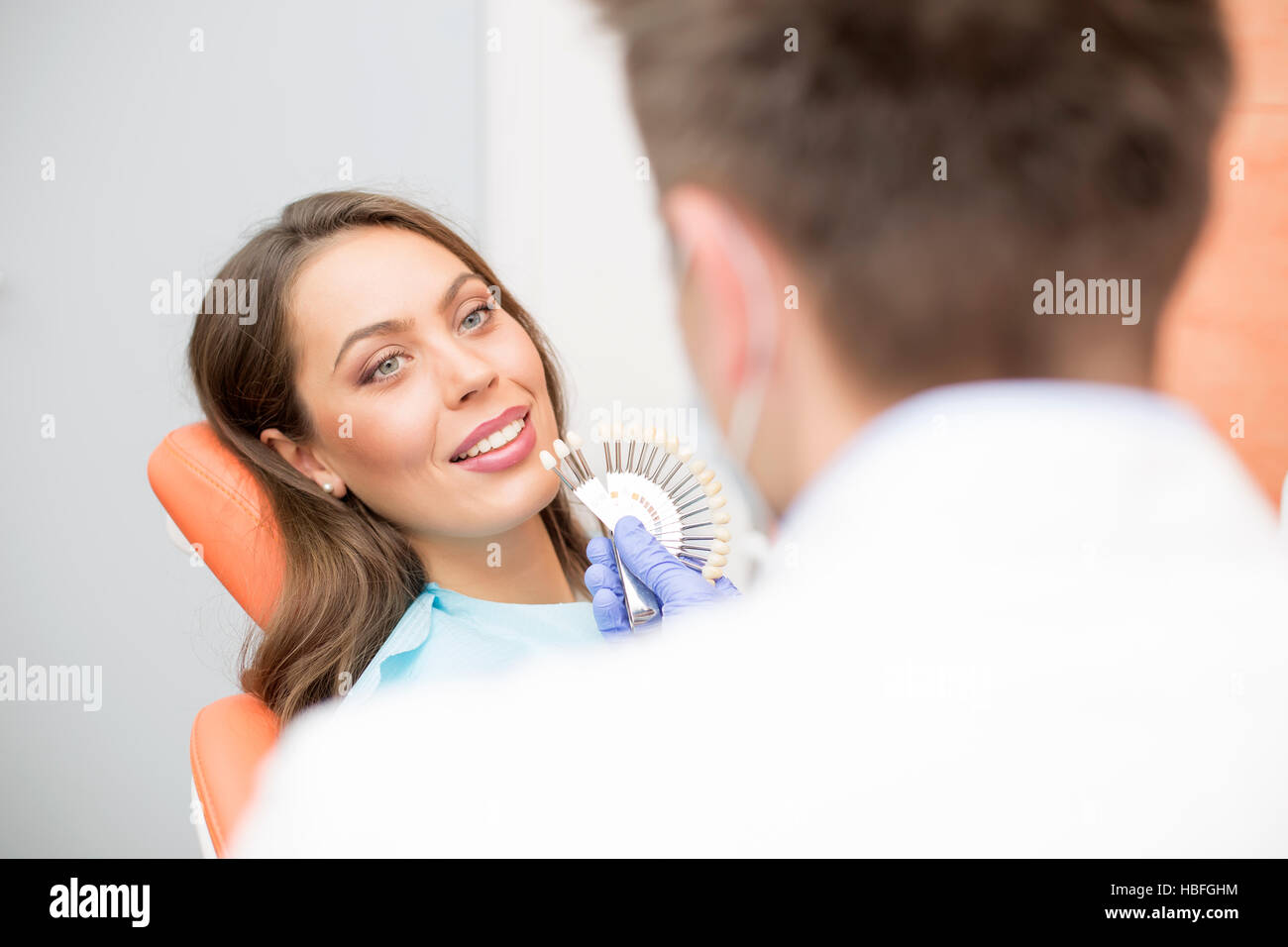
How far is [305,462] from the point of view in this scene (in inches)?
55.6

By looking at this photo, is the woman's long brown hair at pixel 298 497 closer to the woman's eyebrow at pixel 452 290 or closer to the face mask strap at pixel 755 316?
the woman's eyebrow at pixel 452 290

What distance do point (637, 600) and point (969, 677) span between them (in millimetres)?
772

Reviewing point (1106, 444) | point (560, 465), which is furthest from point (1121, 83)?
point (560, 465)

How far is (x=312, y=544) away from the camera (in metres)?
1.32

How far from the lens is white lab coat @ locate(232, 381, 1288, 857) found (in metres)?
0.48

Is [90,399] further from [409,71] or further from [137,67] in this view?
[409,71]

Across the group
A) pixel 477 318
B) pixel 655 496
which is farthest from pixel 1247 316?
pixel 477 318

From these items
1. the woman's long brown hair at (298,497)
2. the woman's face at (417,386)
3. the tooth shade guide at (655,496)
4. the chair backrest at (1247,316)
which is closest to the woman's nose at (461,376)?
the woman's face at (417,386)

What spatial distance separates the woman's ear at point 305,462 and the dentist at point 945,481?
0.96 m

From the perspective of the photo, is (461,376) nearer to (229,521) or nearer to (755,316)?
(229,521)

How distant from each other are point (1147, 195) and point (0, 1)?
2.06 metres

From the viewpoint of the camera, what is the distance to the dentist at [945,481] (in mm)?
468

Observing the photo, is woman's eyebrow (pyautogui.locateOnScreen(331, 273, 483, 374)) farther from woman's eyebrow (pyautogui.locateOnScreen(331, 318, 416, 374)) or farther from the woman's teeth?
the woman's teeth

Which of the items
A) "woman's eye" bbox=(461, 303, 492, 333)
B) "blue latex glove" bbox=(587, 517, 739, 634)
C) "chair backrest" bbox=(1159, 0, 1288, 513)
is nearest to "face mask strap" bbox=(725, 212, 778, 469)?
"blue latex glove" bbox=(587, 517, 739, 634)
